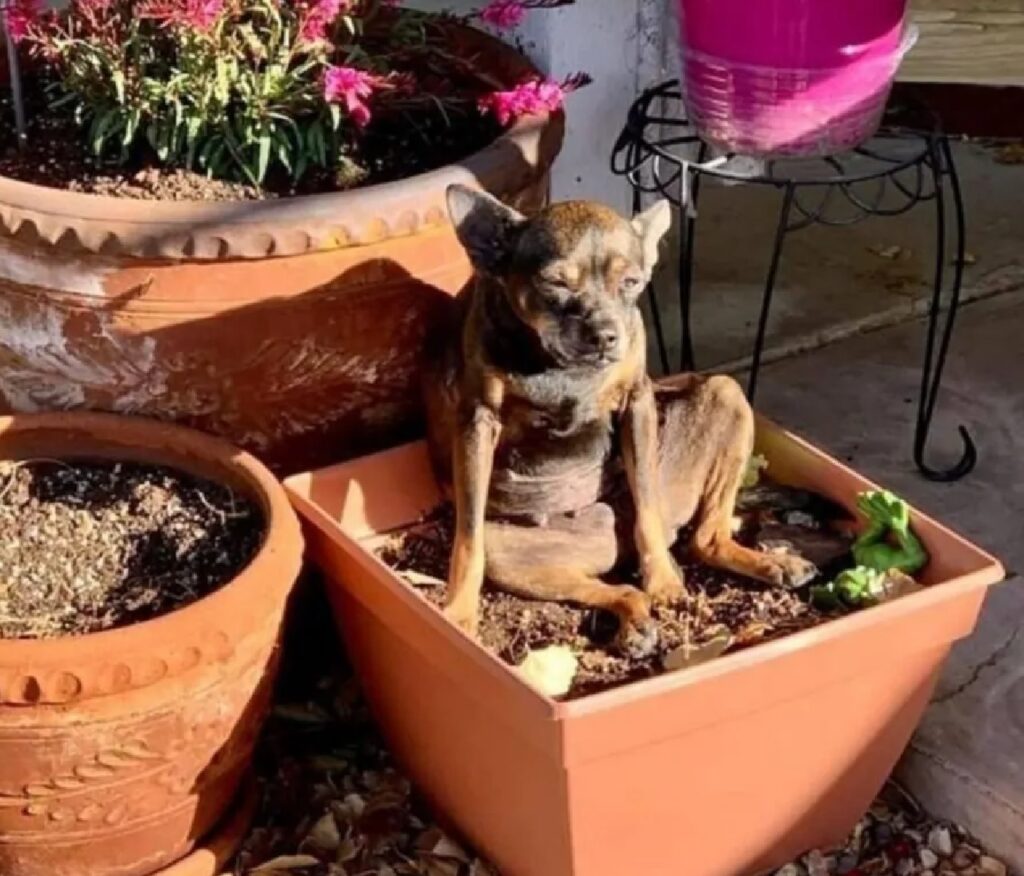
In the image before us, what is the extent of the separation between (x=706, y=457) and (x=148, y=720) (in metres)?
0.77

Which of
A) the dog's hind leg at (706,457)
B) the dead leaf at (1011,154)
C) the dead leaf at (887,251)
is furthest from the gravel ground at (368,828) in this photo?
the dead leaf at (1011,154)

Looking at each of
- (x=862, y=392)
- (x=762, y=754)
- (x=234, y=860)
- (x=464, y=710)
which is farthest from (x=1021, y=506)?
(x=234, y=860)

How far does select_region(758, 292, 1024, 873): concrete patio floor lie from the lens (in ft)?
7.97

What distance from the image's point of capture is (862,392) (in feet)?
10.7

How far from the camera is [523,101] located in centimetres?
259

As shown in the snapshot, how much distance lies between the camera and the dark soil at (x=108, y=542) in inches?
89.7

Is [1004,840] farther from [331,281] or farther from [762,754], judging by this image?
[331,281]

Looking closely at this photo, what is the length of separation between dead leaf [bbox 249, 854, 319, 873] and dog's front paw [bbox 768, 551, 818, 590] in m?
0.65

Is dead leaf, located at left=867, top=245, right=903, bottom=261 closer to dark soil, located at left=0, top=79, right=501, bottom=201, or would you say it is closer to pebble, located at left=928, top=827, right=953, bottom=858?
dark soil, located at left=0, top=79, right=501, bottom=201

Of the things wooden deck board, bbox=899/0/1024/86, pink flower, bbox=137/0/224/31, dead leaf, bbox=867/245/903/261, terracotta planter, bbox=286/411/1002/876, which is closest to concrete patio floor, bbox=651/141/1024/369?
dead leaf, bbox=867/245/903/261

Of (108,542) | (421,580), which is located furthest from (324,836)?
(108,542)

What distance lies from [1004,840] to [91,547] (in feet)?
3.70

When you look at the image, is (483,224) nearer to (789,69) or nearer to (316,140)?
(316,140)

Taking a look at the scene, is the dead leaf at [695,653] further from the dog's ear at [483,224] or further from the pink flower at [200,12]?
the pink flower at [200,12]
